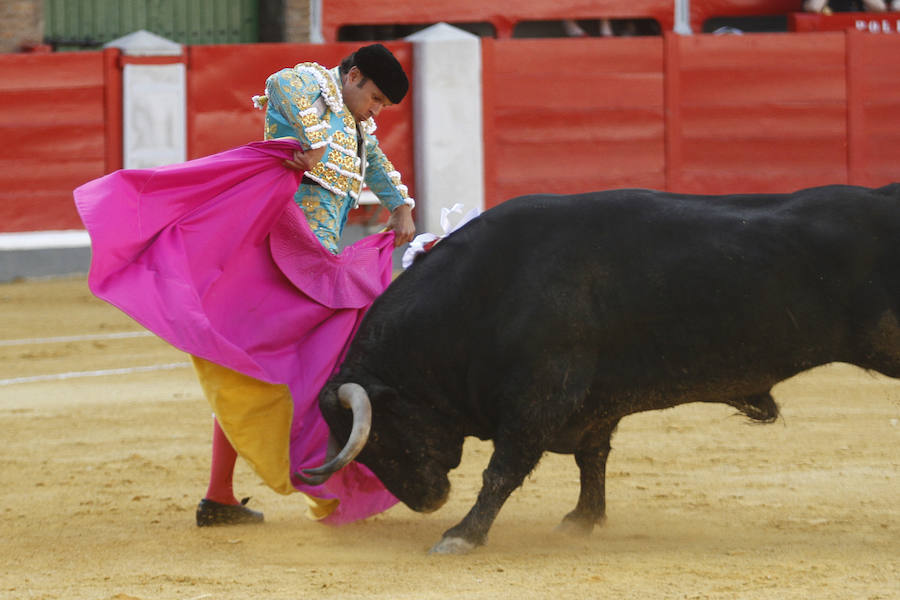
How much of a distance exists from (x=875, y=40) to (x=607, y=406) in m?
7.47

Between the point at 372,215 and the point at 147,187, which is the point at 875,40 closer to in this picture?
the point at 372,215

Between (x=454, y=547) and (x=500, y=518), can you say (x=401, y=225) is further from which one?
(x=454, y=547)

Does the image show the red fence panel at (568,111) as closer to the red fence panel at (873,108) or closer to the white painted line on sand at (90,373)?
the red fence panel at (873,108)

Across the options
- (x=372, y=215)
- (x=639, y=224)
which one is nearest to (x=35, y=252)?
(x=372, y=215)

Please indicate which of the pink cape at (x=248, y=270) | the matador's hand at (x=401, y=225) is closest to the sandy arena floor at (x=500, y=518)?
the pink cape at (x=248, y=270)

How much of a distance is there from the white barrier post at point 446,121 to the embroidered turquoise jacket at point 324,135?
582 cm

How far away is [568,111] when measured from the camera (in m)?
9.42

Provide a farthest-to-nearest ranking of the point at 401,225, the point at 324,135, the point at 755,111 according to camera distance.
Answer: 1. the point at 755,111
2. the point at 401,225
3. the point at 324,135

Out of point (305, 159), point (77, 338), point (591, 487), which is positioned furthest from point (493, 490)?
point (77, 338)

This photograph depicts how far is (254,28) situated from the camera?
10.3 m

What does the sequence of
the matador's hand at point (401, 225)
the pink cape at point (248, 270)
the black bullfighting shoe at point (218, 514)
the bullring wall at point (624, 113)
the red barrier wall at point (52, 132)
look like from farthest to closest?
the bullring wall at point (624, 113)
the red barrier wall at point (52, 132)
the matador's hand at point (401, 225)
the black bullfighting shoe at point (218, 514)
the pink cape at point (248, 270)

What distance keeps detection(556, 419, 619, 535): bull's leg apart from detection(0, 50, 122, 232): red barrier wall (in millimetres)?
6212

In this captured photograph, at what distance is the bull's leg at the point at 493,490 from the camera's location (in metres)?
2.93

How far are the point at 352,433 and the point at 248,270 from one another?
0.53 metres
